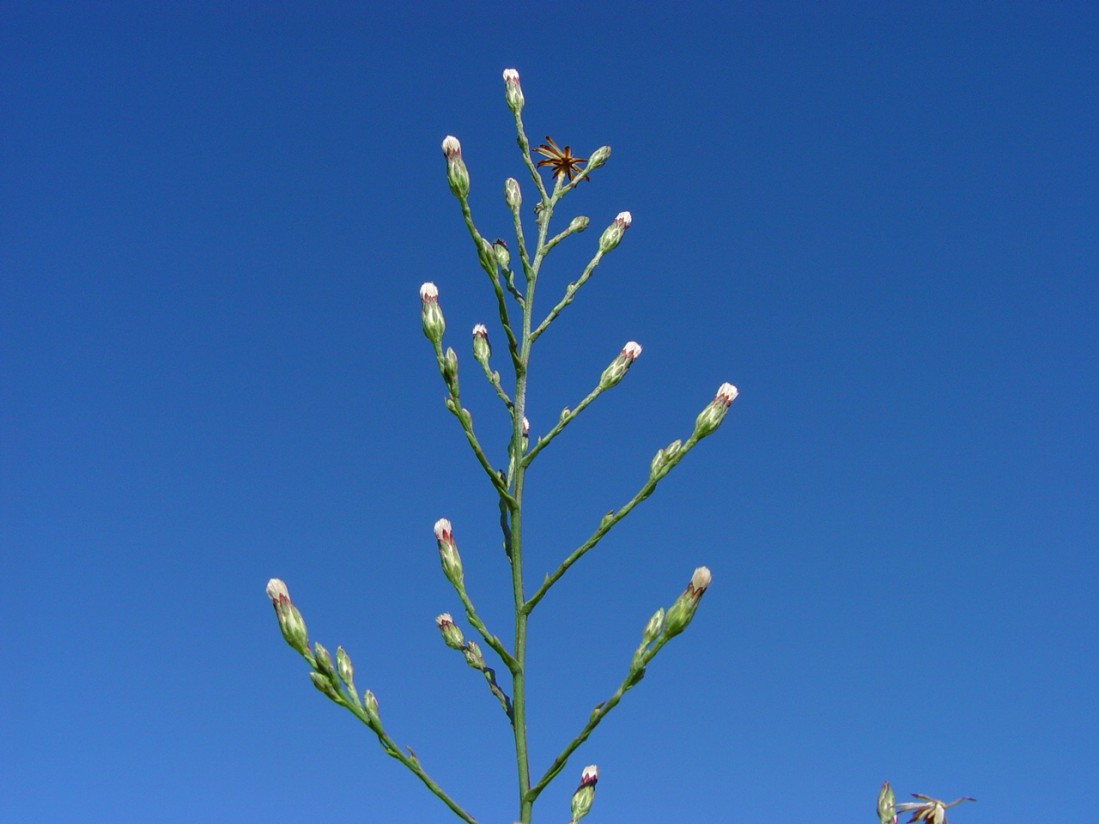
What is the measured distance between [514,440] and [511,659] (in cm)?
82

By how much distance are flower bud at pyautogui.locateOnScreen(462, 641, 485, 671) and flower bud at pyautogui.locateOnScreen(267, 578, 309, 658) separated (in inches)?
22.4

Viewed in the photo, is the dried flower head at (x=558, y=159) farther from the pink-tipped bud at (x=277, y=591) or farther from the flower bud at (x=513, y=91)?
the pink-tipped bud at (x=277, y=591)

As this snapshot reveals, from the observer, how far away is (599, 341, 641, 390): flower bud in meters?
3.62

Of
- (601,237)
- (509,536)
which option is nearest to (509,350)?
(509,536)

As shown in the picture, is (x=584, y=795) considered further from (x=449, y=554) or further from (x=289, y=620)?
(x=289, y=620)

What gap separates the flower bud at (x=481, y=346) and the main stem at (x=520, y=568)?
21cm

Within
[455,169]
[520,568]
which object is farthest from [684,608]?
[455,169]

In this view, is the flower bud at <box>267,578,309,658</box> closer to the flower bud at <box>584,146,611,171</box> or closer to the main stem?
the main stem

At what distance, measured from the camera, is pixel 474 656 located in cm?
317

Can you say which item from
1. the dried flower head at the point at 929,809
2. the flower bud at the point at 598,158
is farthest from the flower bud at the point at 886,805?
the flower bud at the point at 598,158

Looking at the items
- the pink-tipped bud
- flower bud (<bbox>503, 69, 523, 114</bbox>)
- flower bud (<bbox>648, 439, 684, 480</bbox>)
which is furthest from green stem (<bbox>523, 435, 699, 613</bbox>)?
flower bud (<bbox>503, 69, 523, 114</bbox>)

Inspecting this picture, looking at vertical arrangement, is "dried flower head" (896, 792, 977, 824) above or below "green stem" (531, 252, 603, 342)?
below

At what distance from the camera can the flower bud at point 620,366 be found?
3619 mm

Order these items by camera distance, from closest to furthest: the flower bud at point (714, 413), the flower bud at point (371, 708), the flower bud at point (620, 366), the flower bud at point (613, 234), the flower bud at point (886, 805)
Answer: the flower bud at point (886, 805) → the flower bud at point (371, 708) → the flower bud at point (714, 413) → the flower bud at point (620, 366) → the flower bud at point (613, 234)
